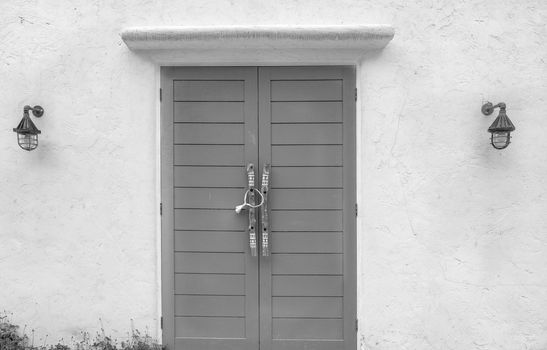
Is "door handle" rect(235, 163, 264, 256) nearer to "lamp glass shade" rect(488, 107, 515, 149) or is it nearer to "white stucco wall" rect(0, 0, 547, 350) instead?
"white stucco wall" rect(0, 0, 547, 350)

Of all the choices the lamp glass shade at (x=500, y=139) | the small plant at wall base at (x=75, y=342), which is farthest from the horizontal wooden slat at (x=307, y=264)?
the lamp glass shade at (x=500, y=139)

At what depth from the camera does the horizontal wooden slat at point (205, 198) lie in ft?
11.9

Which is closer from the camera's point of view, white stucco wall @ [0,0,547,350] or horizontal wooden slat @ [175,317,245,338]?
white stucco wall @ [0,0,547,350]

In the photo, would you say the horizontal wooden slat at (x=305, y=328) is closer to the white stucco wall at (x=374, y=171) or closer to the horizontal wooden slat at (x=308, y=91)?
the white stucco wall at (x=374, y=171)

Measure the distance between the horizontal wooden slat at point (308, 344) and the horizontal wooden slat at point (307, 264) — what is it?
Result: 57cm

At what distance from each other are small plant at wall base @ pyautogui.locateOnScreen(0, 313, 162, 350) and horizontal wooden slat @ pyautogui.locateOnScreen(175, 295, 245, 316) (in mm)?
360

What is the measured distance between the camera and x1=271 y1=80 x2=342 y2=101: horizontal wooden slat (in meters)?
3.60

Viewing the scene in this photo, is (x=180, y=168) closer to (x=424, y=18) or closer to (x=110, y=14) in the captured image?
(x=110, y=14)

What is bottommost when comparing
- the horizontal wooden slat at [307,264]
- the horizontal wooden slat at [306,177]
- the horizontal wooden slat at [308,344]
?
the horizontal wooden slat at [308,344]

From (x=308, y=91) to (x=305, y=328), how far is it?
1.99 meters

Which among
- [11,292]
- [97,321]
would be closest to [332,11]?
[97,321]

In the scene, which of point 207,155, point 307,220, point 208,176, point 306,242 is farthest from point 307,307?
point 207,155

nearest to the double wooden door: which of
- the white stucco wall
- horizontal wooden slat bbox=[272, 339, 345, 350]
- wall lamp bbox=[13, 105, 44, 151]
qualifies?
horizontal wooden slat bbox=[272, 339, 345, 350]

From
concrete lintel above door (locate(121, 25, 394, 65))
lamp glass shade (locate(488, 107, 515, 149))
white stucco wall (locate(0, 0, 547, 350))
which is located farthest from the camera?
white stucco wall (locate(0, 0, 547, 350))
